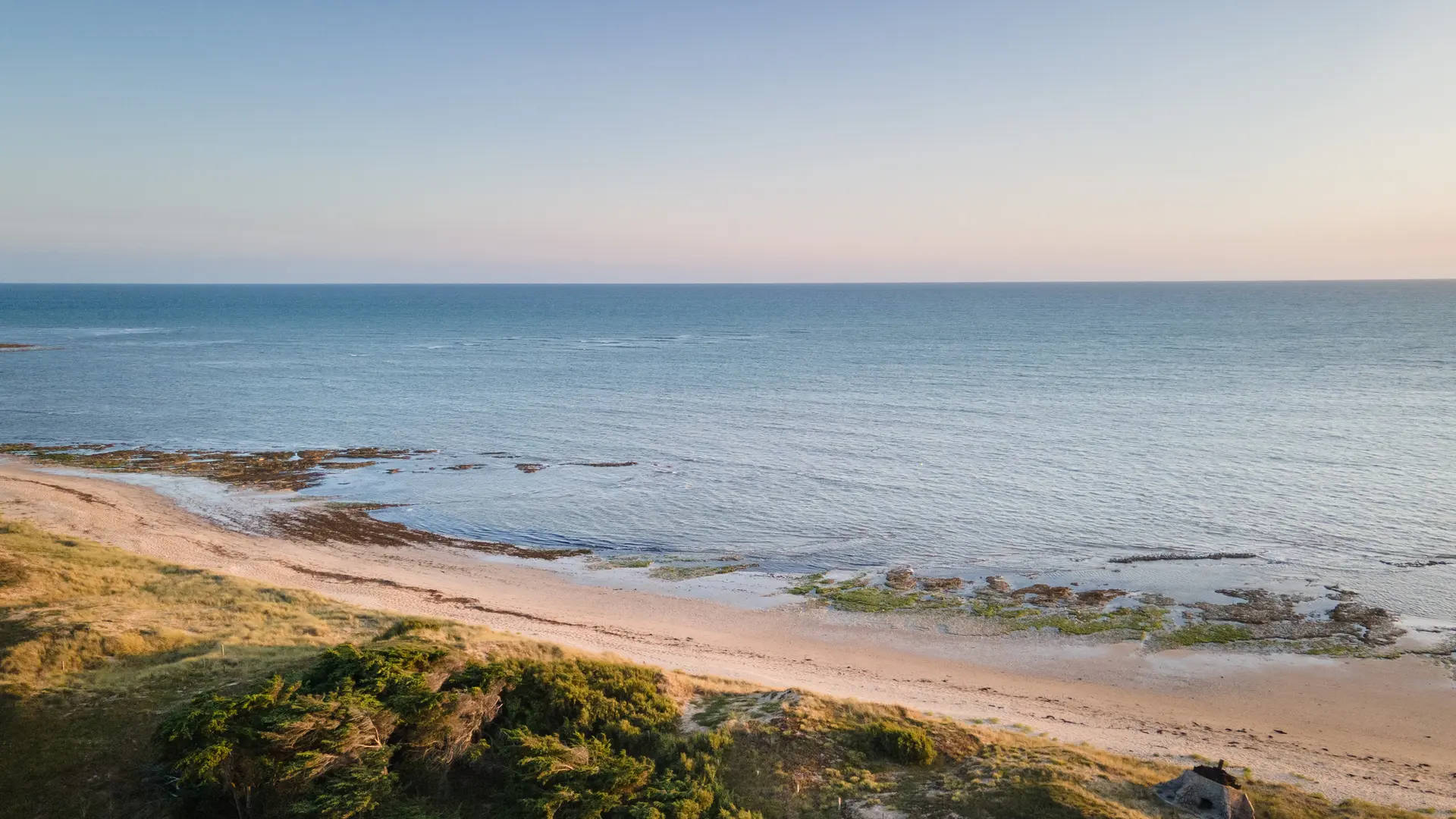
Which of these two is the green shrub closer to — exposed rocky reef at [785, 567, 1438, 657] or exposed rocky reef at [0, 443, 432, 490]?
exposed rocky reef at [785, 567, 1438, 657]

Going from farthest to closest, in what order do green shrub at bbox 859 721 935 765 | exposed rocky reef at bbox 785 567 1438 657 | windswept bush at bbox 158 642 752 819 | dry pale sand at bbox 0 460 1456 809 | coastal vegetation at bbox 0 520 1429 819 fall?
exposed rocky reef at bbox 785 567 1438 657 → dry pale sand at bbox 0 460 1456 809 → green shrub at bbox 859 721 935 765 → coastal vegetation at bbox 0 520 1429 819 → windswept bush at bbox 158 642 752 819

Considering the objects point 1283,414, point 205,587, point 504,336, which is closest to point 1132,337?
point 1283,414

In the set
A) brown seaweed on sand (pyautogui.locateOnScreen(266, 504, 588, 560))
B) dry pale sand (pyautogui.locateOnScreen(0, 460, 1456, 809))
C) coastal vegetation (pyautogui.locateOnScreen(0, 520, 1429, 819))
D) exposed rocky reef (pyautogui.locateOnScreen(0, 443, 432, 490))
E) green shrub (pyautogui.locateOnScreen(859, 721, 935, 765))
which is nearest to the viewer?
coastal vegetation (pyautogui.locateOnScreen(0, 520, 1429, 819))

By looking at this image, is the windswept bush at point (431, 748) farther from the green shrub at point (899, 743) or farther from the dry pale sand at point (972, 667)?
the dry pale sand at point (972, 667)

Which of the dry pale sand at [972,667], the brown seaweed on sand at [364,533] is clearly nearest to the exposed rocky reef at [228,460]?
the brown seaweed on sand at [364,533]

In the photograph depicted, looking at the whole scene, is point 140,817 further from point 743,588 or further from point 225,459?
point 225,459

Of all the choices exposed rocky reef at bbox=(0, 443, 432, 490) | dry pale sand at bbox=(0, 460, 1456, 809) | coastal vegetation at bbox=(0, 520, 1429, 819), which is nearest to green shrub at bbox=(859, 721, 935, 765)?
coastal vegetation at bbox=(0, 520, 1429, 819)

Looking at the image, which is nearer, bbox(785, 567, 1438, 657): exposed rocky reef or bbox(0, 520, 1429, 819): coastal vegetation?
bbox(0, 520, 1429, 819): coastal vegetation
